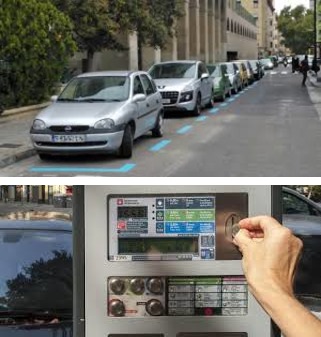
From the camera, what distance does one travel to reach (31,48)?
18875 mm

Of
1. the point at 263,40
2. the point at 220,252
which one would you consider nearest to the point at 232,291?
the point at 220,252

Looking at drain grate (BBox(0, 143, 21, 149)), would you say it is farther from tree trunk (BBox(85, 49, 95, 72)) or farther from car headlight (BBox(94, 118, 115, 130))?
tree trunk (BBox(85, 49, 95, 72))

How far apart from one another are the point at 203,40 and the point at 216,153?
5207 centimetres

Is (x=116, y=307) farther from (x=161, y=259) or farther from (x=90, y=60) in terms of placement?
(x=90, y=60)

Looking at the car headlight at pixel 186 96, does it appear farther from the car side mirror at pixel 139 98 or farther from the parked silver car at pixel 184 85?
the car side mirror at pixel 139 98

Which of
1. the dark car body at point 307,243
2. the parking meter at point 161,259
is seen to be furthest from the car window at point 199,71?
the parking meter at point 161,259

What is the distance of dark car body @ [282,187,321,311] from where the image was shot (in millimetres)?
2846

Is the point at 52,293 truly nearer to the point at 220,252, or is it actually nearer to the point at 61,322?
the point at 61,322

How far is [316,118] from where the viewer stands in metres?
18.7

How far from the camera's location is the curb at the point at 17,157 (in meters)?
11.7

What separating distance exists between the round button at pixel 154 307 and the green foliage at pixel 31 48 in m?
16.6

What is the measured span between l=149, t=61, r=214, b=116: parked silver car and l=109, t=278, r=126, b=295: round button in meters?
17.2

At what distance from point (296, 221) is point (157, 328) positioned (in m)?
1.14

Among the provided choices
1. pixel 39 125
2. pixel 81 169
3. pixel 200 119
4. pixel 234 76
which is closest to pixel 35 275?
pixel 81 169
